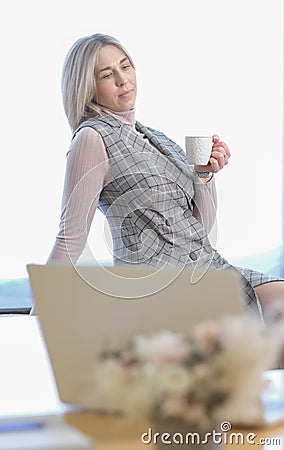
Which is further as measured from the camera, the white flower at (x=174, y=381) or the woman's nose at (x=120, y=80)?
the woman's nose at (x=120, y=80)

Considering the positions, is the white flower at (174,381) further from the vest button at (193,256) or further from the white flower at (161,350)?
the vest button at (193,256)

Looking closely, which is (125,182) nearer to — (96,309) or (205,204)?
(205,204)

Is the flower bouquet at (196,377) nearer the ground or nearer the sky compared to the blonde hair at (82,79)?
nearer the ground

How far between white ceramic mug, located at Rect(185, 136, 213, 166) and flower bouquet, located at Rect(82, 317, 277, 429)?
152 cm

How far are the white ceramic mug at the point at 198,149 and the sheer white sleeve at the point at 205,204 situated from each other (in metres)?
0.14

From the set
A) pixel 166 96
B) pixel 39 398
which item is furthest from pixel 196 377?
pixel 166 96

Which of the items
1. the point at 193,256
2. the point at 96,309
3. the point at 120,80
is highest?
the point at 120,80

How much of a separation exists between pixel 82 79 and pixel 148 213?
0.41 meters

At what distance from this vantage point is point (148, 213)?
2449mm

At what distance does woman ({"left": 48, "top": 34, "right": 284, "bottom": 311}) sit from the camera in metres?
2.42

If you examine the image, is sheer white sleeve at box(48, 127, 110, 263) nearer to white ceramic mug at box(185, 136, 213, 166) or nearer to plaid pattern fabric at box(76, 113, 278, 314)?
plaid pattern fabric at box(76, 113, 278, 314)

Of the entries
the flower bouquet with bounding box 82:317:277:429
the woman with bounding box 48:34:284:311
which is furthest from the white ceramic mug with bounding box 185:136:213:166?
the flower bouquet with bounding box 82:317:277:429

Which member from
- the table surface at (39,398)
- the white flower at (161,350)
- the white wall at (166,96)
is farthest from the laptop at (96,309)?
the white wall at (166,96)

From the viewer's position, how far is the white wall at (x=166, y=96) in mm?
3857
